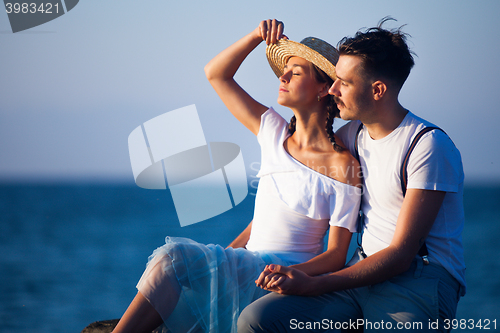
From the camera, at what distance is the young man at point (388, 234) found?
2.15 metres

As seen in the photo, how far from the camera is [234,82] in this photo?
10.0ft

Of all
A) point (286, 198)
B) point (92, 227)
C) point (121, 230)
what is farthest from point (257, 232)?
point (92, 227)

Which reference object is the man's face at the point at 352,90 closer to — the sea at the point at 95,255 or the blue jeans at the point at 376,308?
the blue jeans at the point at 376,308

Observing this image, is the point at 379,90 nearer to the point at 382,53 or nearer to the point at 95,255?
the point at 382,53

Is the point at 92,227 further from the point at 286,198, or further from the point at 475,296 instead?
the point at 286,198

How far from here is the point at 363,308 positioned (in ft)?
7.55

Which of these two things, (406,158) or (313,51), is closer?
(406,158)

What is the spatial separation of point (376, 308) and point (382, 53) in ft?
4.39

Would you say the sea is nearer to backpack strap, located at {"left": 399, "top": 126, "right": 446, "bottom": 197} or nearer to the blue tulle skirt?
backpack strap, located at {"left": 399, "top": 126, "right": 446, "bottom": 197}

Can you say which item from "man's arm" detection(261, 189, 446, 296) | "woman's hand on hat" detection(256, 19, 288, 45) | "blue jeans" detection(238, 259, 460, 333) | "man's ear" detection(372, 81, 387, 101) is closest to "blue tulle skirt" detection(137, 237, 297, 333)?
"blue jeans" detection(238, 259, 460, 333)

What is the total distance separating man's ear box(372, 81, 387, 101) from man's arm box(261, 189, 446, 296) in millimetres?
560

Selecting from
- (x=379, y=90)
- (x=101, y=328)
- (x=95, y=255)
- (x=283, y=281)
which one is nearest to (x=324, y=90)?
(x=379, y=90)

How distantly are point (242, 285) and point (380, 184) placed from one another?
2.99 feet

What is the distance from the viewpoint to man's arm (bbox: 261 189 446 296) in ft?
7.14
